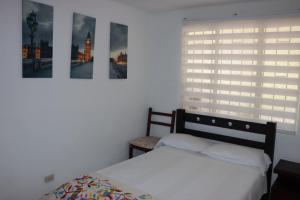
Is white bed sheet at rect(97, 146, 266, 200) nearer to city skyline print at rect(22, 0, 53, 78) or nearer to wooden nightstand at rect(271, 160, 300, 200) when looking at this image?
wooden nightstand at rect(271, 160, 300, 200)

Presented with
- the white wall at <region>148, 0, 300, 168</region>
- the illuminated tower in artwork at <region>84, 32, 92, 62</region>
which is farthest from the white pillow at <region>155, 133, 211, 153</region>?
the illuminated tower in artwork at <region>84, 32, 92, 62</region>

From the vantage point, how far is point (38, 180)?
2.77m

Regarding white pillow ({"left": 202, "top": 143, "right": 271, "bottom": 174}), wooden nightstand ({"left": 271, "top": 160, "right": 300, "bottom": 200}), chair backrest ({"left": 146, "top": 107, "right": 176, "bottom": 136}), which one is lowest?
wooden nightstand ({"left": 271, "top": 160, "right": 300, "bottom": 200})

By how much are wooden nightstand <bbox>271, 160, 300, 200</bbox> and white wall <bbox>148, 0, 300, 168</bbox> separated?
0.38m

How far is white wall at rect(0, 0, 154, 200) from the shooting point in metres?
2.44

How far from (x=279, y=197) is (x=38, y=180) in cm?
250

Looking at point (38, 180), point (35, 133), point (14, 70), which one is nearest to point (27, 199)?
point (38, 180)

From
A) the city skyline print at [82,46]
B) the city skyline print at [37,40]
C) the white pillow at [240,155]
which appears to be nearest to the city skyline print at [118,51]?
the city skyline print at [82,46]

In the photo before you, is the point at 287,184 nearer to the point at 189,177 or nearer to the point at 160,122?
the point at 189,177

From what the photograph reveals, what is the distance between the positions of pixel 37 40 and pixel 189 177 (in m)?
2.00

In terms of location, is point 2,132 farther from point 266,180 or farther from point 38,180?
point 266,180

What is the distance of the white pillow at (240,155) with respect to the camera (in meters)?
2.80

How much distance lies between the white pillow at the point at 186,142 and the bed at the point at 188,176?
5 cm

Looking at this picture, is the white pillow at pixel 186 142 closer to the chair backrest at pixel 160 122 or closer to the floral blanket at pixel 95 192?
the chair backrest at pixel 160 122
